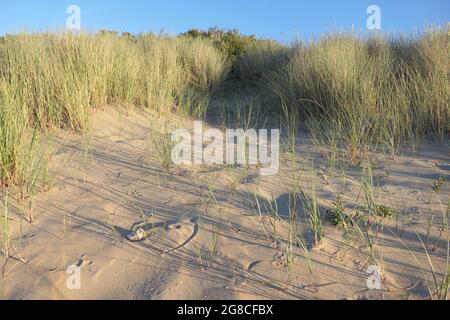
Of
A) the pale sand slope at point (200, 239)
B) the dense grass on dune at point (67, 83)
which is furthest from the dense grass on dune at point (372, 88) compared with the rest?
the dense grass on dune at point (67, 83)

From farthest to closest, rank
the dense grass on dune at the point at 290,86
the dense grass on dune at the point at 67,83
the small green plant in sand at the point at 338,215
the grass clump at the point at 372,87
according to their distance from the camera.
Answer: the grass clump at the point at 372,87 < the dense grass on dune at the point at 290,86 < the dense grass on dune at the point at 67,83 < the small green plant in sand at the point at 338,215

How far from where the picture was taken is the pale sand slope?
1740mm

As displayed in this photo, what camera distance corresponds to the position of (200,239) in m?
2.08

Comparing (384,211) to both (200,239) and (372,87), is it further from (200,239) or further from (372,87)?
(372,87)

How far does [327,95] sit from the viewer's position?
495 cm

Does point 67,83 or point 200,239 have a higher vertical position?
point 67,83

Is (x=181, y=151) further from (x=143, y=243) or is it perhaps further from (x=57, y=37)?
(x=57, y=37)

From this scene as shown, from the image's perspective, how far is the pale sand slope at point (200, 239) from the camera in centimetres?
174

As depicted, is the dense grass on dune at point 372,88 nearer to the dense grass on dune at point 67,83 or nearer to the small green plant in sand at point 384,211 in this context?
the small green plant in sand at point 384,211

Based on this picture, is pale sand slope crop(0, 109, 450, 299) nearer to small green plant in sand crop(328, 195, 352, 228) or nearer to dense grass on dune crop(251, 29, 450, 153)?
small green plant in sand crop(328, 195, 352, 228)

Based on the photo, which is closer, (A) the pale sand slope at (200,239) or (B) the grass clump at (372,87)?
(A) the pale sand slope at (200,239)

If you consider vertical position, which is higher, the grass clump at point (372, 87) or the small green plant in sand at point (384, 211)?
the grass clump at point (372, 87)

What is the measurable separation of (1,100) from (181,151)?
1419 mm

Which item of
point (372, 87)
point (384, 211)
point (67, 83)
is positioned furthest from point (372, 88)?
point (67, 83)
